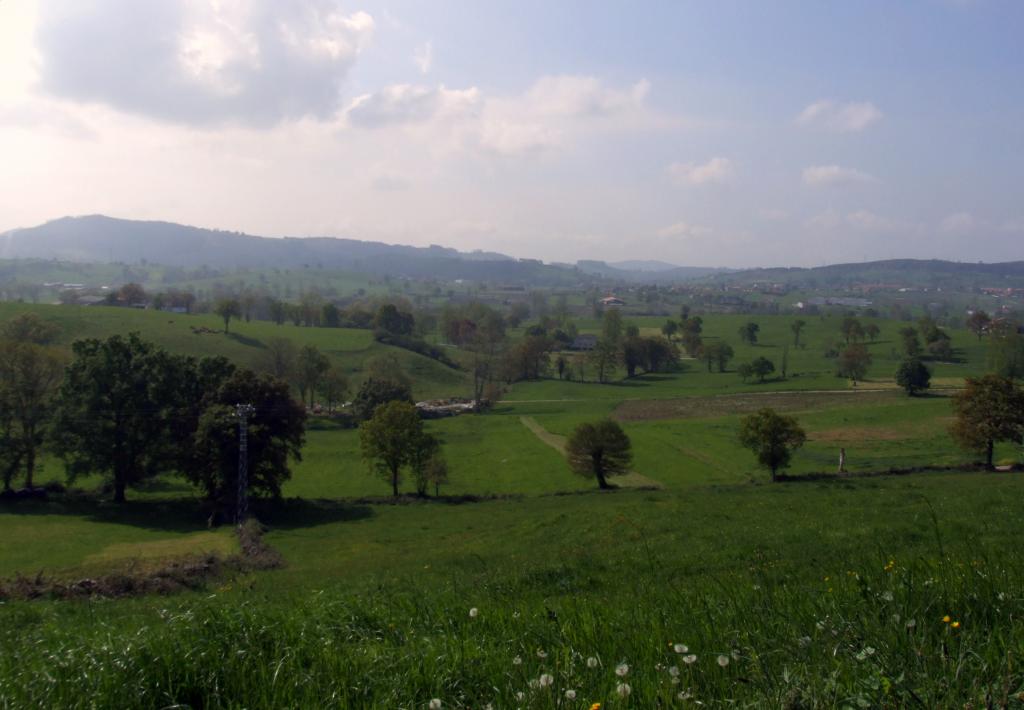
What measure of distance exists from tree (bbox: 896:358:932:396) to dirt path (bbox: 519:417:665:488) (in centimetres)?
4802

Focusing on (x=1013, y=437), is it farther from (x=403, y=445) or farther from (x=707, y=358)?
(x=707, y=358)

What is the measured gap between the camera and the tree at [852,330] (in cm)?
14162

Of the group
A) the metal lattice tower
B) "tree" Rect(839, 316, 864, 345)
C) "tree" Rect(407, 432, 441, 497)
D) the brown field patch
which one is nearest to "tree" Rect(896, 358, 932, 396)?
the brown field patch

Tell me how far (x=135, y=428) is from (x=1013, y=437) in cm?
5591

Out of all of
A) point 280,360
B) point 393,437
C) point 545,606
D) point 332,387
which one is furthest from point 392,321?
point 545,606

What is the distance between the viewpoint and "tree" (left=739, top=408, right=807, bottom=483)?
47.7 m

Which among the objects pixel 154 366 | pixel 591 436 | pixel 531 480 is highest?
pixel 154 366

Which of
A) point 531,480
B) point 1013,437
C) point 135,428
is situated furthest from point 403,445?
point 1013,437

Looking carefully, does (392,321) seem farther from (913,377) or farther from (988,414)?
(988,414)

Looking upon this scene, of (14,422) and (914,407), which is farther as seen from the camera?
(914,407)

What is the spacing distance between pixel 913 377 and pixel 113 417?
3456 inches

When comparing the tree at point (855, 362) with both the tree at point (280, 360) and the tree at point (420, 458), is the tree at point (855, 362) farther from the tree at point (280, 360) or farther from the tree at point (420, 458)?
the tree at point (280, 360)

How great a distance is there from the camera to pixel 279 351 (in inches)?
3578

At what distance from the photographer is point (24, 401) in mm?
46438
